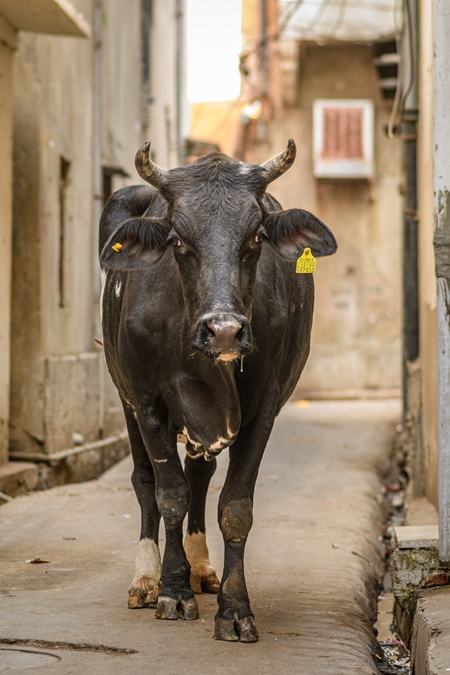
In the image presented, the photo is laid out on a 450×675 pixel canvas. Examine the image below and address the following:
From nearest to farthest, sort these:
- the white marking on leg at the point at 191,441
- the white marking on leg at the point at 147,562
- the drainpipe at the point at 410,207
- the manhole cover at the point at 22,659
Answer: the manhole cover at the point at 22,659 < the white marking on leg at the point at 191,441 < the white marking on leg at the point at 147,562 < the drainpipe at the point at 410,207

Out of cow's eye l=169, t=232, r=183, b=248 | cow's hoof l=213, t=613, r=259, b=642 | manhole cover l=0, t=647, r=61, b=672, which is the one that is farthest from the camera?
cow's eye l=169, t=232, r=183, b=248

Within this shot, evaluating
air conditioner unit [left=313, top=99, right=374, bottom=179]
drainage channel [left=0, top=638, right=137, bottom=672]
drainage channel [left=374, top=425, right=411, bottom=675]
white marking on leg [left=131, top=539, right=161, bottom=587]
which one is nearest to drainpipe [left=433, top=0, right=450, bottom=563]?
drainage channel [left=374, top=425, right=411, bottom=675]

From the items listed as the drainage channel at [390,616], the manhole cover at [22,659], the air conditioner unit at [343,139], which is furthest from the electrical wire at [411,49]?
the air conditioner unit at [343,139]

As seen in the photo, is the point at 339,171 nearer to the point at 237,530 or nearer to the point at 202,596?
the point at 202,596

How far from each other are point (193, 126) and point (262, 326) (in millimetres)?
22220

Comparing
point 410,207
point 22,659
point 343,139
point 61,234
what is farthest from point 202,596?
point 343,139

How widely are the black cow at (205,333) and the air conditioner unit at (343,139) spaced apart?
756 inches

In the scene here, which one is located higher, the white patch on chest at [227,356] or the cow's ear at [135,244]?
the cow's ear at [135,244]

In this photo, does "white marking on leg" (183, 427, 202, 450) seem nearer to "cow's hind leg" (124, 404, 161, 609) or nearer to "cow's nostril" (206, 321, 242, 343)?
"cow's hind leg" (124, 404, 161, 609)

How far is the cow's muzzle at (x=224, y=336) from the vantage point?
4172 millimetres

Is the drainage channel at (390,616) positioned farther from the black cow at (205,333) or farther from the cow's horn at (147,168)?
the cow's horn at (147,168)

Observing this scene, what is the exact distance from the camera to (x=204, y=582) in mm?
5410

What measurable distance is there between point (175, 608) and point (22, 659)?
35.0 inches

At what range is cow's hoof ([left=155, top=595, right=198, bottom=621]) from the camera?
4.75 metres
